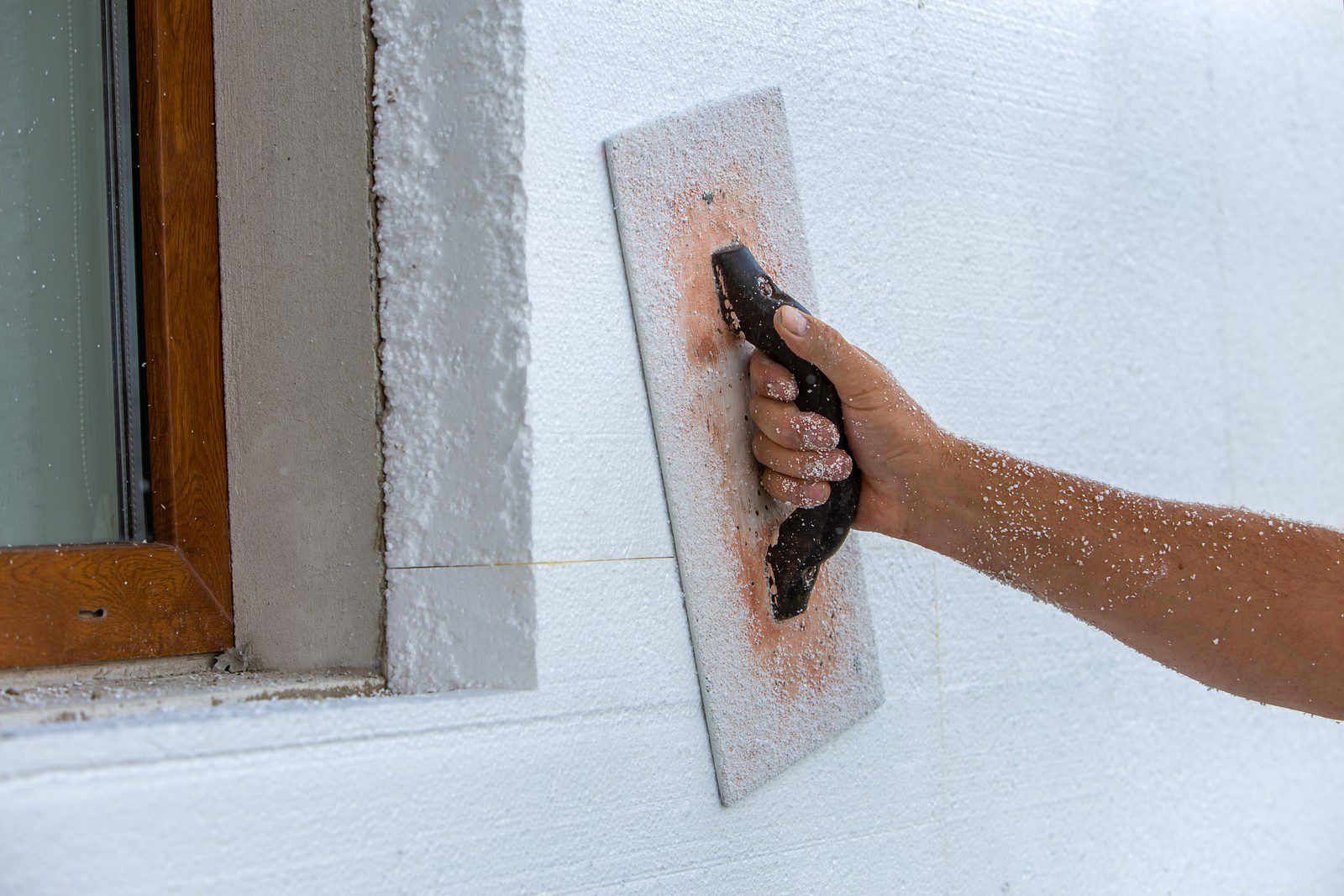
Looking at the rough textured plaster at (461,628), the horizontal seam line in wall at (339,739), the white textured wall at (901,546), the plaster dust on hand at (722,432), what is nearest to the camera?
the horizontal seam line in wall at (339,739)

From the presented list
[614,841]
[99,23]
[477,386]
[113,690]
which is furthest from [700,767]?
[99,23]

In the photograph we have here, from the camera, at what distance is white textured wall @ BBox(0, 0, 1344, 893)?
70 cm

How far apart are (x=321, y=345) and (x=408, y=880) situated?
0.49 m

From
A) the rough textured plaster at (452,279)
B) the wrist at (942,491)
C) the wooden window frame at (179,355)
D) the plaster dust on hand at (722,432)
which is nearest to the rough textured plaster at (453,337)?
the rough textured plaster at (452,279)

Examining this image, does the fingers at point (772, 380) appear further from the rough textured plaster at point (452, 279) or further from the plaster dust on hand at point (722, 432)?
the rough textured plaster at point (452, 279)

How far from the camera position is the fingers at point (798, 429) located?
934 millimetres

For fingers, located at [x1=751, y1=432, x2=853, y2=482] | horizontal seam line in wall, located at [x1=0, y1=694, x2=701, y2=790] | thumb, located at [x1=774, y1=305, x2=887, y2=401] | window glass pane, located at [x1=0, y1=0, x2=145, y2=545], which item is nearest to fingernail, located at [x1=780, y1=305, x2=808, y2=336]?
thumb, located at [x1=774, y1=305, x2=887, y2=401]

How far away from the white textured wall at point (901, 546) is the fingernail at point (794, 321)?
145mm

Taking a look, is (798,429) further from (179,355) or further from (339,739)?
(179,355)

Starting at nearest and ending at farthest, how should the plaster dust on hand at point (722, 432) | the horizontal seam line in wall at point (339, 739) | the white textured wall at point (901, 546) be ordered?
the horizontal seam line in wall at point (339, 739), the white textured wall at point (901, 546), the plaster dust on hand at point (722, 432)

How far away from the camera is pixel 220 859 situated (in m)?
0.64

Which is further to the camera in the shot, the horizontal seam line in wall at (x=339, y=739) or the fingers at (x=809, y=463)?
the fingers at (x=809, y=463)

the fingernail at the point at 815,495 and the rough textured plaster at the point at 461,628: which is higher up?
the fingernail at the point at 815,495

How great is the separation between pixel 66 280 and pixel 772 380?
69 centimetres
